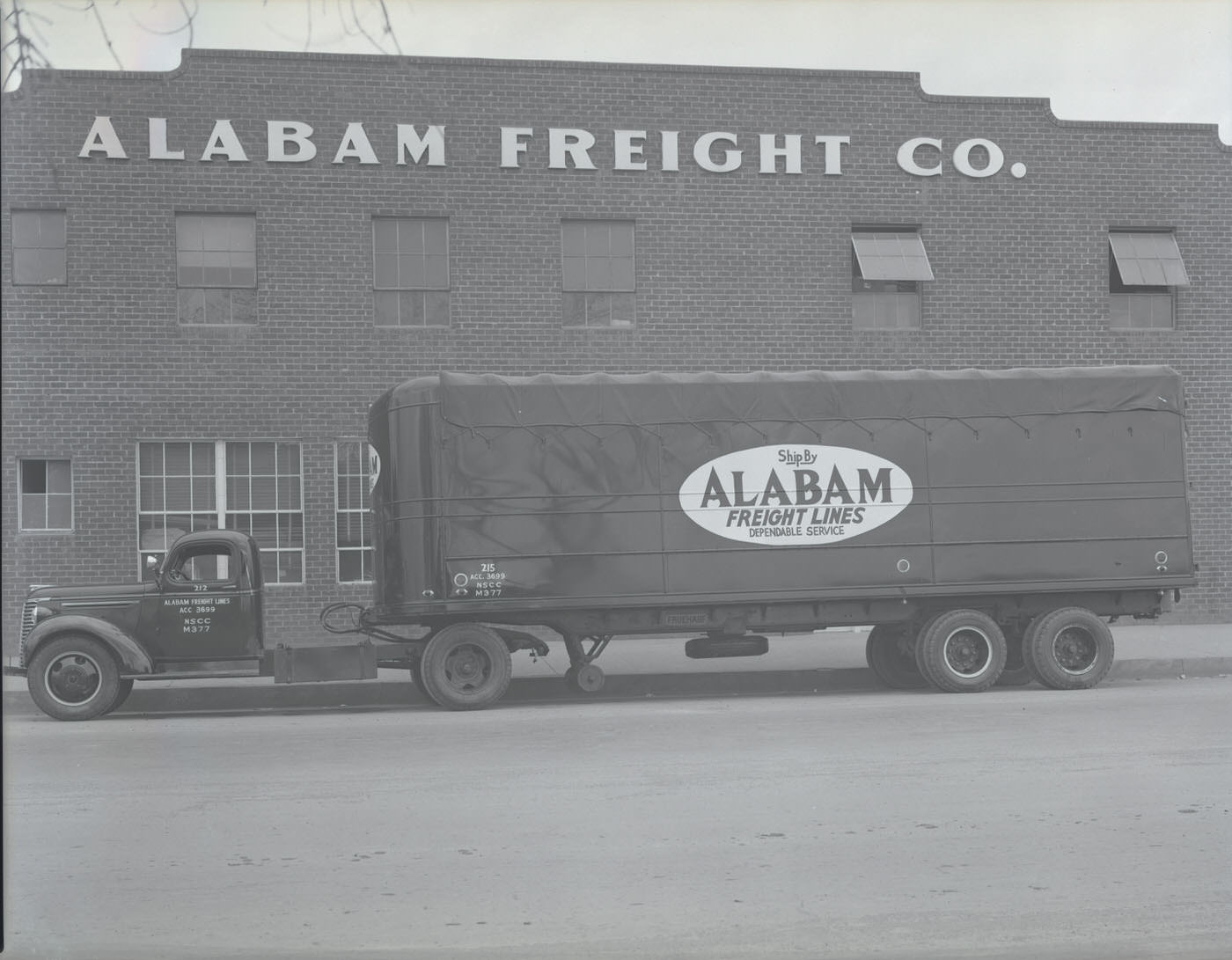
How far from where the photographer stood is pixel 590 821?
24.1 ft

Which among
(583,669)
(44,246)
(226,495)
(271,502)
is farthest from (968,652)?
(44,246)

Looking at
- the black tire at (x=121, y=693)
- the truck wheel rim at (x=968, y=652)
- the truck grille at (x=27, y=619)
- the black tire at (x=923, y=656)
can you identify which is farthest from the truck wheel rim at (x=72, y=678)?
the truck wheel rim at (x=968, y=652)

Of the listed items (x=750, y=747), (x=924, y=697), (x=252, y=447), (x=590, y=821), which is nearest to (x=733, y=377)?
(x=924, y=697)

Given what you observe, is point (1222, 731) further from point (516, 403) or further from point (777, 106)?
point (777, 106)

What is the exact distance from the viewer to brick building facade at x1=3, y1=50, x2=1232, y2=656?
58.4ft

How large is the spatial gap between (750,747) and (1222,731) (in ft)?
11.8

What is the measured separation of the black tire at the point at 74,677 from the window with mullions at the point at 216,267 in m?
6.92

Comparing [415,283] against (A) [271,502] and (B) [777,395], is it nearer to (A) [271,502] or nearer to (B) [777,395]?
(A) [271,502]

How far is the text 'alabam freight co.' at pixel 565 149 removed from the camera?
18.0 meters

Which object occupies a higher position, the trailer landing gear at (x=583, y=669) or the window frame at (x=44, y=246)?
the window frame at (x=44, y=246)

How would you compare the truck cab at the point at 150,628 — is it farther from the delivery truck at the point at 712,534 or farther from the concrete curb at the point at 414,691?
the concrete curb at the point at 414,691

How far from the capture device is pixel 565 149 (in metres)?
18.7

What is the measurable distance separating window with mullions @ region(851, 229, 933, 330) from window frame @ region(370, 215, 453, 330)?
5.68 meters

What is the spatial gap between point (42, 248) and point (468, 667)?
Result: 359 inches
